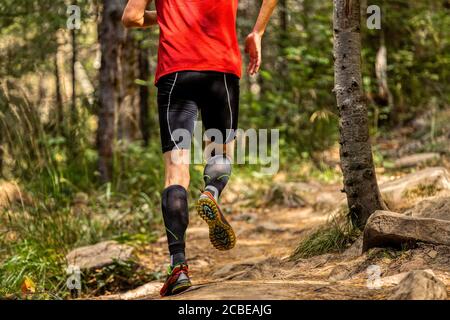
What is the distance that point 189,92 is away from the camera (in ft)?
9.92

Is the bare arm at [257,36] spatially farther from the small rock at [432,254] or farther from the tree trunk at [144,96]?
the tree trunk at [144,96]

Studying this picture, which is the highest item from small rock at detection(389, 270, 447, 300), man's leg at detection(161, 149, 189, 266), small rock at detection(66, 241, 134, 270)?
man's leg at detection(161, 149, 189, 266)

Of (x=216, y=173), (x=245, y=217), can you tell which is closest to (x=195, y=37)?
(x=216, y=173)

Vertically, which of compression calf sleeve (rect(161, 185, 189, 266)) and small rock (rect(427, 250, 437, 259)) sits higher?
compression calf sleeve (rect(161, 185, 189, 266))

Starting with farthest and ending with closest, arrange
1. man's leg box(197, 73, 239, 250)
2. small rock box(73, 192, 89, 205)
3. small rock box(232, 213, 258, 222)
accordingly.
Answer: small rock box(232, 213, 258, 222) → small rock box(73, 192, 89, 205) → man's leg box(197, 73, 239, 250)

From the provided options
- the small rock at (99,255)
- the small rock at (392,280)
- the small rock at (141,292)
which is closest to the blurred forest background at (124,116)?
the small rock at (99,255)

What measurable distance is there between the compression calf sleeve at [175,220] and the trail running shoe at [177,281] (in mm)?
35

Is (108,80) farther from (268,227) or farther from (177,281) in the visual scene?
(177,281)

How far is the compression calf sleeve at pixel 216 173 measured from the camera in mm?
3121

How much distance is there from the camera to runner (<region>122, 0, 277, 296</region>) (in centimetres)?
295

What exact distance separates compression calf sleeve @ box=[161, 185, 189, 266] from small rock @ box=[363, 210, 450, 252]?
105cm

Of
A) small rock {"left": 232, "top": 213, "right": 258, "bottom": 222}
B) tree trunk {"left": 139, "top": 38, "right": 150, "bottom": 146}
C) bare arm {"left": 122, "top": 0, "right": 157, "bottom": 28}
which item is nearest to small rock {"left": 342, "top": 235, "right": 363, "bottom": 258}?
bare arm {"left": 122, "top": 0, "right": 157, "bottom": 28}

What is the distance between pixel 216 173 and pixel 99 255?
6.28 ft

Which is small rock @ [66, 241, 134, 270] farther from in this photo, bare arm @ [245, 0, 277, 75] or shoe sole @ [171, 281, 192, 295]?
bare arm @ [245, 0, 277, 75]
